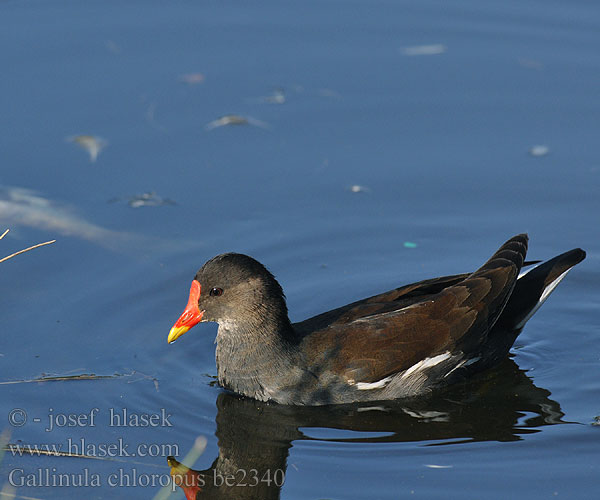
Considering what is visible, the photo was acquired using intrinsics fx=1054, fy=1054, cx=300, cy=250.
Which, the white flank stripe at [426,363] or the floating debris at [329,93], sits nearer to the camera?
the white flank stripe at [426,363]

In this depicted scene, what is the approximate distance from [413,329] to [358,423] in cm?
69

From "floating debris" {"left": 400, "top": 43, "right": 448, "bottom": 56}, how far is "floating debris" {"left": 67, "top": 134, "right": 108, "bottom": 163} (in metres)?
3.01

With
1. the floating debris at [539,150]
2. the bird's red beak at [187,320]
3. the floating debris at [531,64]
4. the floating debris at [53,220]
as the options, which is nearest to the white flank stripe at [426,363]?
the bird's red beak at [187,320]

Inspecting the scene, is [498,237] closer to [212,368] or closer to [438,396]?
[438,396]

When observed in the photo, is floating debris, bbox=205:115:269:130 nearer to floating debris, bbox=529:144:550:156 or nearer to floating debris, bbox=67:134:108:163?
floating debris, bbox=67:134:108:163

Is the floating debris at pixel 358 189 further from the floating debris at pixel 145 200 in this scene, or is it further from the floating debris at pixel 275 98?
the floating debris at pixel 145 200

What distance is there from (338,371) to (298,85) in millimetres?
3784

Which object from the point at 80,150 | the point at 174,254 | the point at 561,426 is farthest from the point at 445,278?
the point at 80,150

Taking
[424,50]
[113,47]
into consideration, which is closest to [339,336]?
[424,50]

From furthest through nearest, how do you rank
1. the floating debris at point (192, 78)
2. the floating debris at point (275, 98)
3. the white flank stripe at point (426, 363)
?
the floating debris at point (192, 78) → the floating debris at point (275, 98) → the white flank stripe at point (426, 363)

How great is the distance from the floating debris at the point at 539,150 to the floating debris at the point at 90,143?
3.53m

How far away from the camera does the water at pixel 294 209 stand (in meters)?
5.93

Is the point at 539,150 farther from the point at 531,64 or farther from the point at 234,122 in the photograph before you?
the point at 234,122

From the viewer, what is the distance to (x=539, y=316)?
7465 mm
